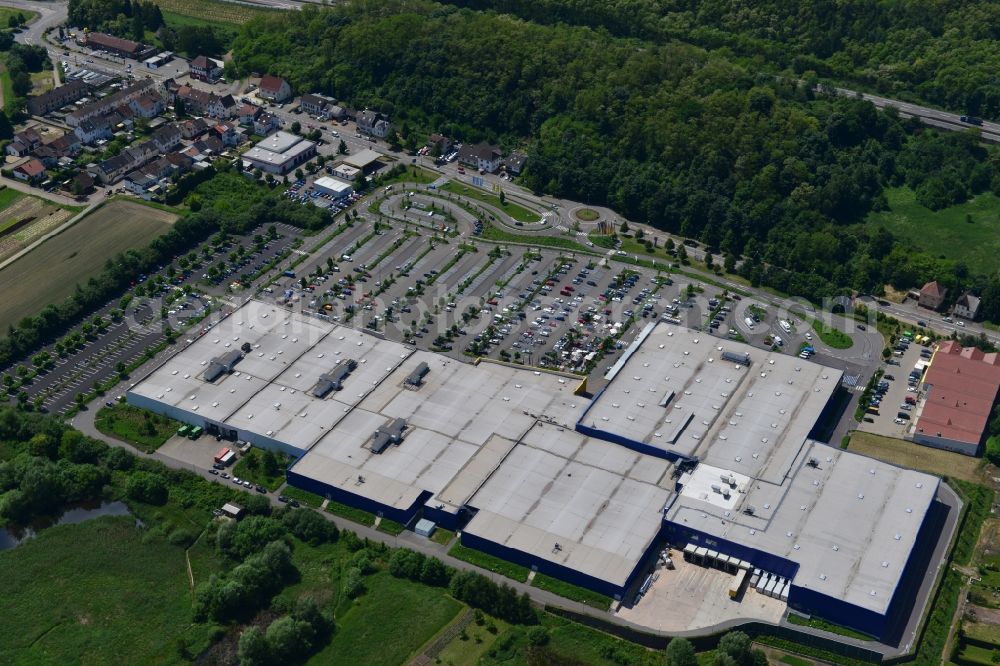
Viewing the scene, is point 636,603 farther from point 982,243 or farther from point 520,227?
point 982,243

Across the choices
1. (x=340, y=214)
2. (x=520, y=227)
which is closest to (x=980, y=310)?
(x=520, y=227)

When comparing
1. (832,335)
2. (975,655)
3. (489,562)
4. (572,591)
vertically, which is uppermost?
(832,335)

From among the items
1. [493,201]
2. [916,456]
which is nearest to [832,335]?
[916,456]

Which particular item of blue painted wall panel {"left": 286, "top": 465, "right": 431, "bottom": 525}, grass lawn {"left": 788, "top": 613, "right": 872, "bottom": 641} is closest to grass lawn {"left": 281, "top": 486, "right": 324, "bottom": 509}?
blue painted wall panel {"left": 286, "top": 465, "right": 431, "bottom": 525}

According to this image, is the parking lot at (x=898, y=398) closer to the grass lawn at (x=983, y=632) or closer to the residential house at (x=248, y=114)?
the grass lawn at (x=983, y=632)

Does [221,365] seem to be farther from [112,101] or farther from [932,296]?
[932,296]
